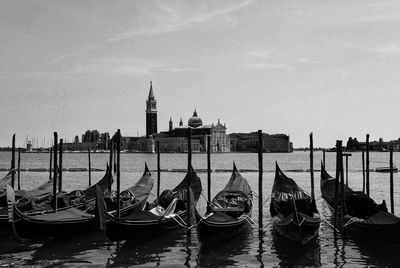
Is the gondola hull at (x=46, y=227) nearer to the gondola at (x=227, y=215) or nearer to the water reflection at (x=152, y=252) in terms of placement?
the water reflection at (x=152, y=252)

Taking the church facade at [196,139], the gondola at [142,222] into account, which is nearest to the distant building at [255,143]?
the church facade at [196,139]

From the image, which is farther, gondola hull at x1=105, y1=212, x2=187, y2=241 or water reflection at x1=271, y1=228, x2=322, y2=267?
gondola hull at x1=105, y1=212, x2=187, y2=241

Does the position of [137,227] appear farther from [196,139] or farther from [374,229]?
[196,139]

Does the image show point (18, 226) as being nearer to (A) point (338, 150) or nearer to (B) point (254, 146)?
(A) point (338, 150)

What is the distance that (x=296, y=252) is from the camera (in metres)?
12.7

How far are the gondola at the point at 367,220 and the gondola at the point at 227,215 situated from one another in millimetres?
3102

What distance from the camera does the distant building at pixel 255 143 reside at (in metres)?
179

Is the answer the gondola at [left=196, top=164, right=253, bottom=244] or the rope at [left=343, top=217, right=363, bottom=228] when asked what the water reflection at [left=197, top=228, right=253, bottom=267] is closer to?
the gondola at [left=196, top=164, right=253, bottom=244]

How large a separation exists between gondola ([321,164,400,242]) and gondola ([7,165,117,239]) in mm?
7364

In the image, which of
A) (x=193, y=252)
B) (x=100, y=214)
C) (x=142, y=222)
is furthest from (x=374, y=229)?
(x=100, y=214)

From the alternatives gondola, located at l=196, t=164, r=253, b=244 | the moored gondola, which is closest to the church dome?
gondola, located at l=196, t=164, r=253, b=244

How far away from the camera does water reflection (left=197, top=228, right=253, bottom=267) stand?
1180cm

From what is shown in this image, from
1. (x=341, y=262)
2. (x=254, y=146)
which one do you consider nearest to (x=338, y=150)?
(x=341, y=262)

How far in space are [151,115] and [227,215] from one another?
164429 millimetres
